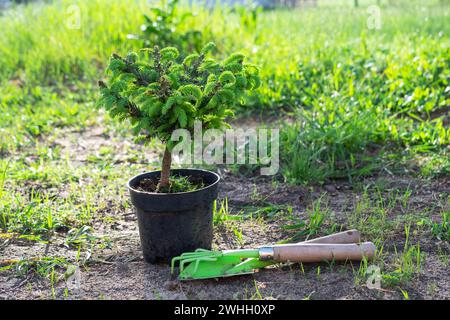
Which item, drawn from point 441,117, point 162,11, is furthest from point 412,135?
point 162,11

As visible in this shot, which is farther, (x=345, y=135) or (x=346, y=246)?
(x=345, y=135)

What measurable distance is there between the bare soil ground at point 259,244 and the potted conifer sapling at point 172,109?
0.19 m

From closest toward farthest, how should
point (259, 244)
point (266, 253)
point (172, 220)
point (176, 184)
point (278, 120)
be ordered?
point (266, 253), point (172, 220), point (176, 184), point (259, 244), point (278, 120)

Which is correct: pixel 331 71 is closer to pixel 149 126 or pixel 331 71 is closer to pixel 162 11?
pixel 162 11

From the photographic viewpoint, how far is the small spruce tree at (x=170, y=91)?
239cm

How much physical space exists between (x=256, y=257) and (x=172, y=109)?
0.75 m

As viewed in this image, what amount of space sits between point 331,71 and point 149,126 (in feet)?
10.6

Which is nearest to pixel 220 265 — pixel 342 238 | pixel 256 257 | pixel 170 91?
pixel 256 257

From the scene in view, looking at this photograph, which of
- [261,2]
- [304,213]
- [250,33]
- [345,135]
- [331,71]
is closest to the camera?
[304,213]

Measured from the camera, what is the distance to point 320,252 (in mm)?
2445

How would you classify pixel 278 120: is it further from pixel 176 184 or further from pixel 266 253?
pixel 266 253

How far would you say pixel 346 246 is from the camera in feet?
8.10

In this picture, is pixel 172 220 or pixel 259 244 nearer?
pixel 172 220

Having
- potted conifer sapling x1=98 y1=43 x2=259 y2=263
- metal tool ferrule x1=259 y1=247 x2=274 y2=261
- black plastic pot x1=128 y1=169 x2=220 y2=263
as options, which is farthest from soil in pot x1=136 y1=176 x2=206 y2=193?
metal tool ferrule x1=259 y1=247 x2=274 y2=261
